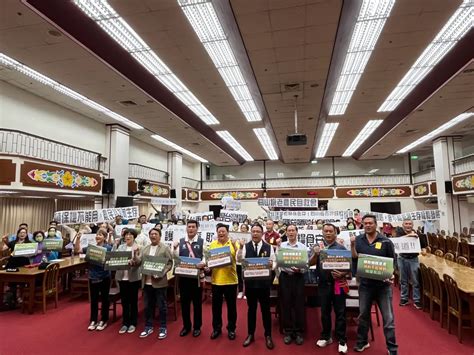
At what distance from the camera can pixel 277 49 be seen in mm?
6000

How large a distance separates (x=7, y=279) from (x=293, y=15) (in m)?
6.70

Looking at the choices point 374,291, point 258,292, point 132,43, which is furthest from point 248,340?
point 132,43

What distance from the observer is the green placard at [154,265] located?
406 cm

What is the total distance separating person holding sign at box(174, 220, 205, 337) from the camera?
164 inches

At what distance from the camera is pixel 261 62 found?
21.5 feet

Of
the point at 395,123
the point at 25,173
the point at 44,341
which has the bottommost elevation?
the point at 44,341

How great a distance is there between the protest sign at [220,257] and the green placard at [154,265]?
0.67 meters

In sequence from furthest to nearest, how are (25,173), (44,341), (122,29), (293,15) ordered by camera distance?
1. (25,173)
2. (122,29)
3. (293,15)
4. (44,341)

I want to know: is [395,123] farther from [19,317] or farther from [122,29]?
[19,317]

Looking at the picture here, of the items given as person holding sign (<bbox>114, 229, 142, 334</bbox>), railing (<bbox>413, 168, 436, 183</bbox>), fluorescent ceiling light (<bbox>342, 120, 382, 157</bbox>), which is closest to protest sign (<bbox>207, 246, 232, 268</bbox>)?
person holding sign (<bbox>114, 229, 142, 334</bbox>)

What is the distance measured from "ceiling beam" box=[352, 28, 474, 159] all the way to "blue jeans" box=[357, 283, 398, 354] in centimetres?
536

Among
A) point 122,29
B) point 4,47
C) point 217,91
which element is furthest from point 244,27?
point 4,47

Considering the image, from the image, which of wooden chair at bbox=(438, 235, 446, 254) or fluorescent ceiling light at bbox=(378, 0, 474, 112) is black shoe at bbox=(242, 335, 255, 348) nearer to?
fluorescent ceiling light at bbox=(378, 0, 474, 112)

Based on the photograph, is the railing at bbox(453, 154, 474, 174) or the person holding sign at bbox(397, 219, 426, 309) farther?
the railing at bbox(453, 154, 474, 174)
